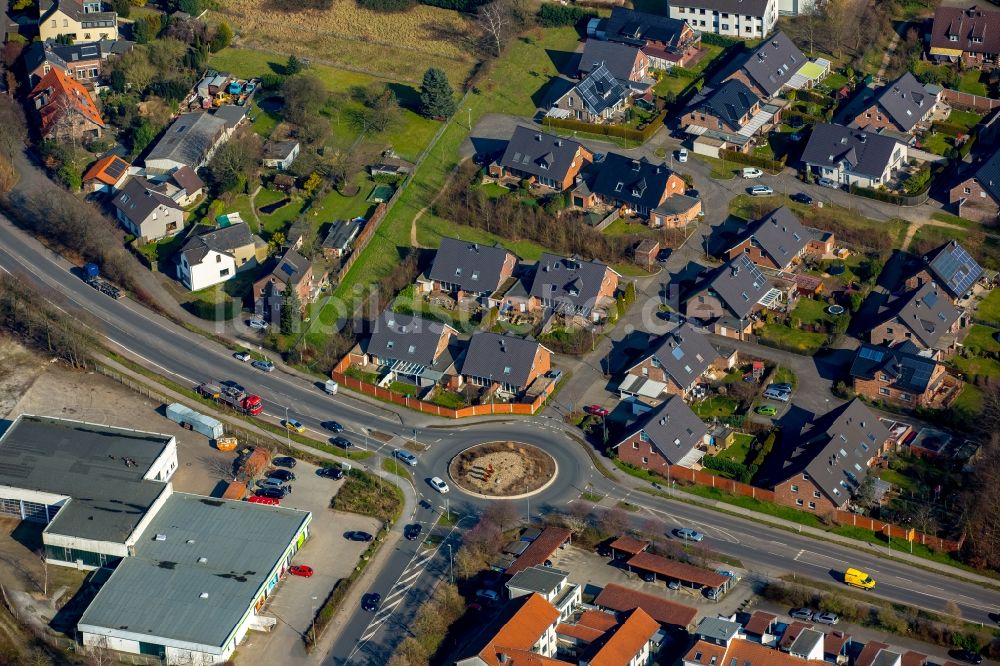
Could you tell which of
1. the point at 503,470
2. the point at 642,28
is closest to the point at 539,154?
the point at 642,28

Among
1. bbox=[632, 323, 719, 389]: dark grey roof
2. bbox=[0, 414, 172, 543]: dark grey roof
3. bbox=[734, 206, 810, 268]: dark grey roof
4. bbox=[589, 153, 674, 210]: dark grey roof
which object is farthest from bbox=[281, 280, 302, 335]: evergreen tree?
bbox=[734, 206, 810, 268]: dark grey roof

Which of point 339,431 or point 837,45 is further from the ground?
point 837,45

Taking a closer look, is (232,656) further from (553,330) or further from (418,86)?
(418,86)

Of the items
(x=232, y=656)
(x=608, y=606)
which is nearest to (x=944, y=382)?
(x=608, y=606)

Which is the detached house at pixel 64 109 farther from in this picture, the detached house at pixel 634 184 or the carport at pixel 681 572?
the carport at pixel 681 572

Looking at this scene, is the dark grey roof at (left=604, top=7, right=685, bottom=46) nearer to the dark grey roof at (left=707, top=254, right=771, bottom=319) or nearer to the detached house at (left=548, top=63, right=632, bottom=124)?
the detached house at (left=548, top=63, right=632, bottom=124)

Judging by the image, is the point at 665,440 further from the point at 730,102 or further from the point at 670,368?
the point at 730,102

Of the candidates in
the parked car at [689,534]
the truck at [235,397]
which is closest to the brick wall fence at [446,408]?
the truck at [235,397]
